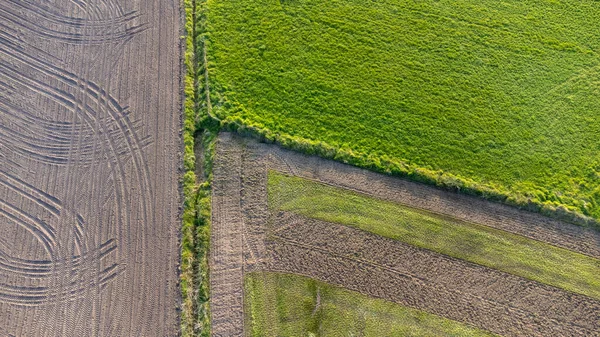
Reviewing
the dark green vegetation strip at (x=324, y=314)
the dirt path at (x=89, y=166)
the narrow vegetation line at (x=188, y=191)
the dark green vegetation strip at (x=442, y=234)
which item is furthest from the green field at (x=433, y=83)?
the dark green vegetation strip at (x=324, y=314)

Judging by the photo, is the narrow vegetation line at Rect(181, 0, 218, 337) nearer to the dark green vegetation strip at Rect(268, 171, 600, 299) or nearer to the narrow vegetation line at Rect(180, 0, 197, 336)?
the narrow vegetation line at Rect(180, 0, 197, 336)

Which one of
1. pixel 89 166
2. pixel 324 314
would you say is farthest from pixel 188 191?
pixel 324 314

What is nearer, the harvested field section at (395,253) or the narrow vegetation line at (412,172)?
the harvested field section at (395,253)

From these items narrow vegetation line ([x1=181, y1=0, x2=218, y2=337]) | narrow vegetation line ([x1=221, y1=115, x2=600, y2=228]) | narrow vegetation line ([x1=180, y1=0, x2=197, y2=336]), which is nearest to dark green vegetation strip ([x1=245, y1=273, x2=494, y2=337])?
narrow vegetation line ([x1=181, y1=0, x2=218, y2=337])

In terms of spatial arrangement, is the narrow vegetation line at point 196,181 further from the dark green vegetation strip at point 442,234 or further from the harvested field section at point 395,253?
the dark green vegetation strip at point 442,234

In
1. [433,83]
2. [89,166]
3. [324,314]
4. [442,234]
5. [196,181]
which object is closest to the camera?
[324,314]

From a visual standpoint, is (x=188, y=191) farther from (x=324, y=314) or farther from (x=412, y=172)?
(x=412, y=172)
